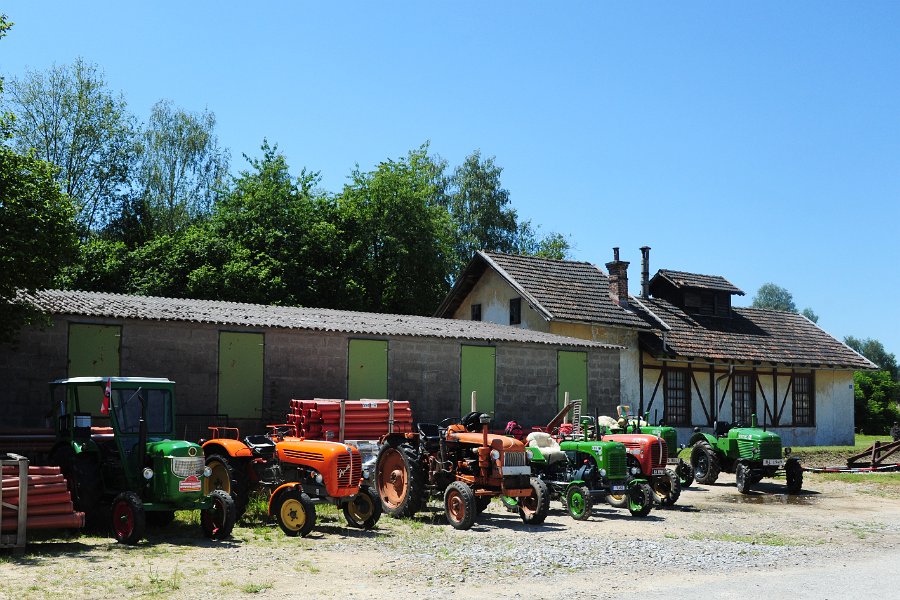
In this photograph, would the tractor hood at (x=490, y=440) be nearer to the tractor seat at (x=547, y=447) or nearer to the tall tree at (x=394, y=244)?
the tractor seat at (x=547, y=447)

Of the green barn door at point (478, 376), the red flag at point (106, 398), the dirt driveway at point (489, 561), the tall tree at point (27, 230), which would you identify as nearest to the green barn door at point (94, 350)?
the tall tree at point (27, 230)

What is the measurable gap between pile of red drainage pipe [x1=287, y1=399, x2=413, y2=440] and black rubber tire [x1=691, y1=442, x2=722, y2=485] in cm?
737

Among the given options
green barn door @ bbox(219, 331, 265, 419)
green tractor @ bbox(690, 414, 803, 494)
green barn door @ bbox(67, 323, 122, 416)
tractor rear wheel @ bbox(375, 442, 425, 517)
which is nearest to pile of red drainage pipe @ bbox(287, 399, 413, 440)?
tractor rear wheel @ bbox(375, 442, 425, 517)

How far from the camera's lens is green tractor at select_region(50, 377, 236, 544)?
11078 mm

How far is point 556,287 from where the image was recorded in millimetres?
31656

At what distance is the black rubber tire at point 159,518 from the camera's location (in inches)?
484

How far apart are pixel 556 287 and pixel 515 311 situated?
1646 millimetres

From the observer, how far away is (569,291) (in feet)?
104

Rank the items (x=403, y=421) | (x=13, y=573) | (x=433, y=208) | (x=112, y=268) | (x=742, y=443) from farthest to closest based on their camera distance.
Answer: (x=433, y=208) → (x=112, y=268) → (x=742, y=443) → (x=403, y=421) → (x=13, y=573)

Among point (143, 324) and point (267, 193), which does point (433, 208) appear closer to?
point (267, 193)

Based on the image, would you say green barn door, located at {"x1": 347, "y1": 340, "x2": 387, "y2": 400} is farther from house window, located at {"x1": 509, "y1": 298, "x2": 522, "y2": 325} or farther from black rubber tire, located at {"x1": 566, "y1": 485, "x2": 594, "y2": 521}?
house window, located at {"x1": 509, "y1": 298, "x2": 522, "y2": 325}

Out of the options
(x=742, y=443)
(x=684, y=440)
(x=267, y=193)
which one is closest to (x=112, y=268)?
(x=267, y=193)

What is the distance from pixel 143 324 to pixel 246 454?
6.58 meters

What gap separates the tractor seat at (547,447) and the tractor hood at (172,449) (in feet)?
19.9
